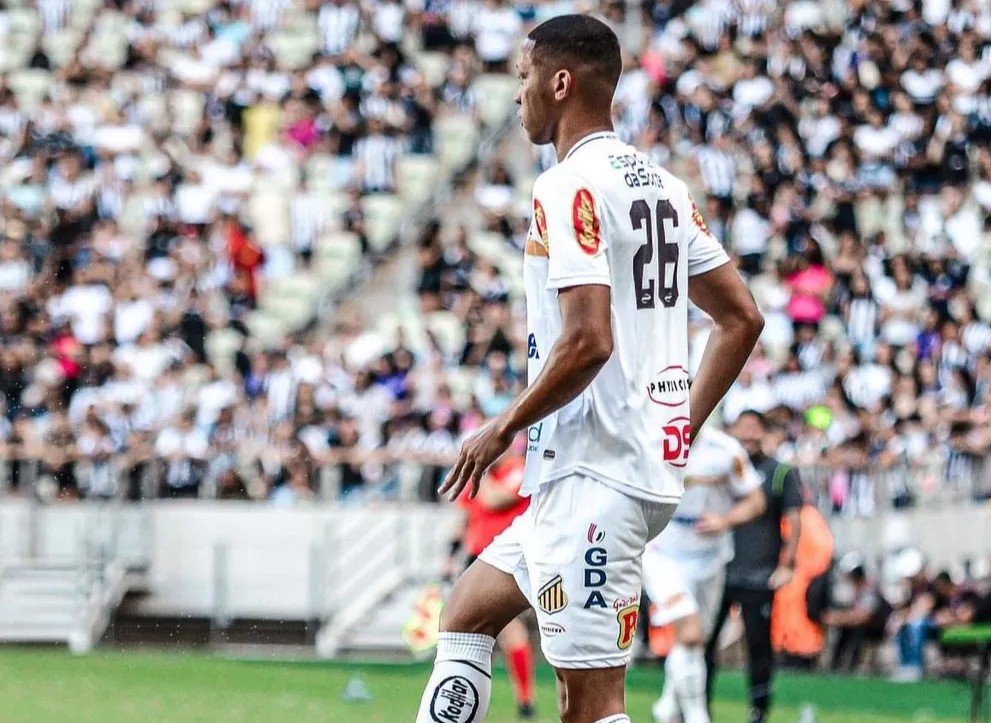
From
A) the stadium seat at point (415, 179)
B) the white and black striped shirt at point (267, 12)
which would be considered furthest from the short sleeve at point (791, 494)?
the white and black striped shirt at point (267, 12)

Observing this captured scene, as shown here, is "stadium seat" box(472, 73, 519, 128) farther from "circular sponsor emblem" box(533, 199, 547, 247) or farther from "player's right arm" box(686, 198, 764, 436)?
"circular sponsor emblem" box(533, 199, 547, 247)

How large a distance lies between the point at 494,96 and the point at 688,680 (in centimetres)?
1366

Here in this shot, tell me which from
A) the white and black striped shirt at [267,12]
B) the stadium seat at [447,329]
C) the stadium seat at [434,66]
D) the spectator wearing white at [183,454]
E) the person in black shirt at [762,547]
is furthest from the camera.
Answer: the white and black striped shirt at [267,12]

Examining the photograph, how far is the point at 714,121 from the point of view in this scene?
2350 centimetres

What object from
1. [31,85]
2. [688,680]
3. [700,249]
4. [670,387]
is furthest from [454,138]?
[670,387]

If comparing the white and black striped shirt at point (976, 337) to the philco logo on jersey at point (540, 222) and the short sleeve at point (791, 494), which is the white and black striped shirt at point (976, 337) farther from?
the philco logo on jersey at point (540, 222)

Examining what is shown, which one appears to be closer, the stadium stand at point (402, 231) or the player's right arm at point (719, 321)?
the player's right arm at point (719, 321)

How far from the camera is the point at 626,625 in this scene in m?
5.91

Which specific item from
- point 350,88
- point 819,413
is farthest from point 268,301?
point 819,413

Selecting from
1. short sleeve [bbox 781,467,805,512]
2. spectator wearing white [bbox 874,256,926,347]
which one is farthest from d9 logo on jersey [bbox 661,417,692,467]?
spectator wearing white [bbox 874,256,926,347]

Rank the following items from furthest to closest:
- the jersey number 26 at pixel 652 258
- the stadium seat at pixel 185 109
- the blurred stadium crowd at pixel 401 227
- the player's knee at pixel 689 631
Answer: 1. the stadium seat at pixel 185 109
2. the blurred stadium crowd at pixel 401 227
3. the player's knee at pixel 689 631
4. the jersey number 26 at pixel 652 258

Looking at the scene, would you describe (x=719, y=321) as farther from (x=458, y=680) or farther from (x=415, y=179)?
(x=415, y=179)

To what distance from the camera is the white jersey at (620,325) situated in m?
5.84

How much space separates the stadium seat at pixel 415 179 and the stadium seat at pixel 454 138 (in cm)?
20
